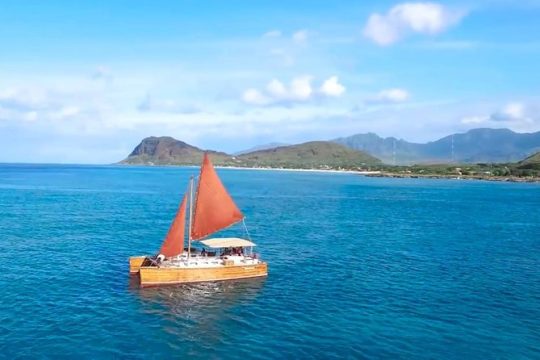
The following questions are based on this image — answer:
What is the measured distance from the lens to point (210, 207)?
51781 millimetres

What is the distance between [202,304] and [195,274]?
6.46m

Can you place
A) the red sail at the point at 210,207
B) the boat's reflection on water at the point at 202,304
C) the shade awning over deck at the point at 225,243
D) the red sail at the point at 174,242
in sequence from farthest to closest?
1. the red sail at the point at 210,207
2. the shade awning over deck at the point at 225,243
3. the red sail at the point at 174,242
4. the boat's reflection on water at the point at 202,304

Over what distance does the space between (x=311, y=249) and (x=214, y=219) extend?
17.5 meters

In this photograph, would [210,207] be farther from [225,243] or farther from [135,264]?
[135,264]

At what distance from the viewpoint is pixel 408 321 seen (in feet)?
121

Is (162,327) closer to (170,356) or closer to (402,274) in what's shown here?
(170,356)

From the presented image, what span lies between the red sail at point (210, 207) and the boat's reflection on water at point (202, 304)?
6.78 metres

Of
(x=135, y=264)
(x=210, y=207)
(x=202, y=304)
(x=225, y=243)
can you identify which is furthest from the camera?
(x=210, y=207)

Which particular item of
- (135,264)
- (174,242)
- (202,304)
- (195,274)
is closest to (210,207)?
(174,242)

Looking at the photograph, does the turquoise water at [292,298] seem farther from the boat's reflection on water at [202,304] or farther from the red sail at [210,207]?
the red sail at [210,207]

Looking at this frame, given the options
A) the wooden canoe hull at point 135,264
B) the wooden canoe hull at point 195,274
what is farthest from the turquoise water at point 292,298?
the wooden canoe hull at point 135,264

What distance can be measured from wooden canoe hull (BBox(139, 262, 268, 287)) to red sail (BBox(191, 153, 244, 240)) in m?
4.83

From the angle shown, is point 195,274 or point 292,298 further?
point 195,274

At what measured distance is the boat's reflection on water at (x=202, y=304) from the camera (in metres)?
35.7
